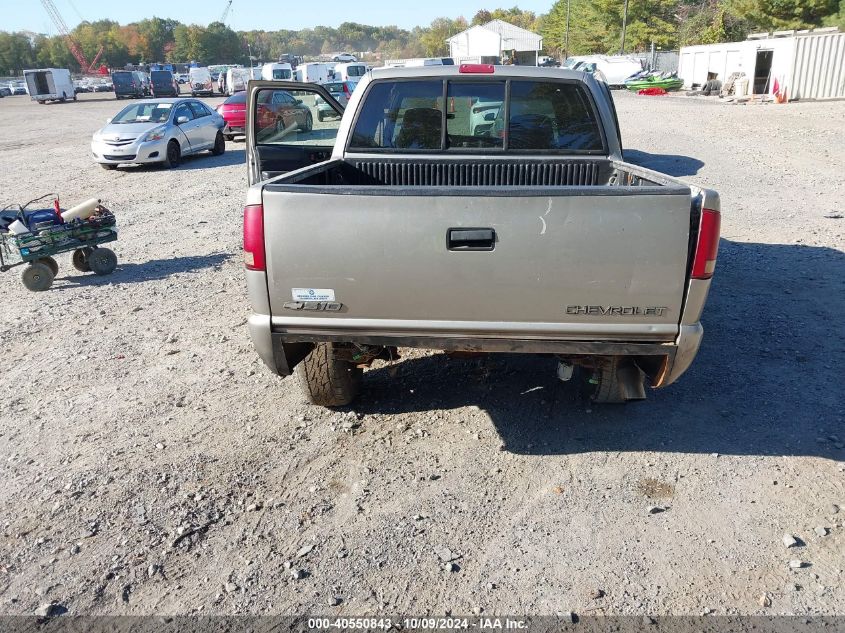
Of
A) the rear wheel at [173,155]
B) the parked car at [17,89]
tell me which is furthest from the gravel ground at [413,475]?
the parked car at [17,89]

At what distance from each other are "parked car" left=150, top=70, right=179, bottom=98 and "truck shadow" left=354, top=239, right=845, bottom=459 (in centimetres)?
5075

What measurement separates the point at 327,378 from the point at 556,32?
93.0 metres

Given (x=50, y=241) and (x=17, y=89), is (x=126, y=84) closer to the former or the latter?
(x=17, y=89)

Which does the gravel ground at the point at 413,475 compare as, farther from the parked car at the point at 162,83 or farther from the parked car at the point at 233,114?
the parked car at the point at 162,83

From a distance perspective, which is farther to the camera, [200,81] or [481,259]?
[200,81]

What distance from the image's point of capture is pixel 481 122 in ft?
17.6

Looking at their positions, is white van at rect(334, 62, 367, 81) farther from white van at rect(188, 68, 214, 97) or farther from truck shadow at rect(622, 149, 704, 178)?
truck shadow at rect(622, 149, 704, 178)

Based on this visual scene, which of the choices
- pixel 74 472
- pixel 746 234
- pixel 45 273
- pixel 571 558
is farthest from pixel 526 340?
pixel 746 234

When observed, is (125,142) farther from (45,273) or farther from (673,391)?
(673,391)

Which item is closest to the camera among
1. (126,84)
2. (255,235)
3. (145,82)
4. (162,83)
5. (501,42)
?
(255,235)

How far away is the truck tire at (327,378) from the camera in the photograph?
434 cm

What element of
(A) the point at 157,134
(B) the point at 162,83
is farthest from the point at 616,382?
(B) the point at 162,83

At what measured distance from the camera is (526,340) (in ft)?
11.9

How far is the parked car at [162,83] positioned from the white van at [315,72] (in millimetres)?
16088
